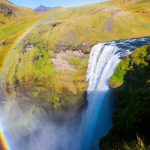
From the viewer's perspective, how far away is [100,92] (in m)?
39.1

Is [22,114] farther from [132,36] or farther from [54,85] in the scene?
[132,36]

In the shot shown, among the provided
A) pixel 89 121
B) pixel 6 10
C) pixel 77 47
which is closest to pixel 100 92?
pixel 89 121

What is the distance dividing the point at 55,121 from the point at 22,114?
556 cm

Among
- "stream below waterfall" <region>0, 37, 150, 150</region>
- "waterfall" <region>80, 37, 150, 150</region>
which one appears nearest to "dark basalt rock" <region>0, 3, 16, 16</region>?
"stream below waterfall" <region>0, 37, 150, 150</region>

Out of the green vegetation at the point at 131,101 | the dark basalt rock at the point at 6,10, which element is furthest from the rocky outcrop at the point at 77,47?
the dark basalt rock at the point at 6,10

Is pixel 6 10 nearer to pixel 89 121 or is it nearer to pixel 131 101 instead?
pixel 89 121

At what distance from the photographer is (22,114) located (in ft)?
159

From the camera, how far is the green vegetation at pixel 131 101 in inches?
766

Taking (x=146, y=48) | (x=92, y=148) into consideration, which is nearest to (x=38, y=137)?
(x=92, y=148)

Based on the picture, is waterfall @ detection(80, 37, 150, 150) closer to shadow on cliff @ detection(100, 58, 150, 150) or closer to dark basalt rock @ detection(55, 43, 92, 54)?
dark basalt rock @ detection(55, 43, 92, 54)

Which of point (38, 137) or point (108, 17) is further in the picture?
point (108, 17)

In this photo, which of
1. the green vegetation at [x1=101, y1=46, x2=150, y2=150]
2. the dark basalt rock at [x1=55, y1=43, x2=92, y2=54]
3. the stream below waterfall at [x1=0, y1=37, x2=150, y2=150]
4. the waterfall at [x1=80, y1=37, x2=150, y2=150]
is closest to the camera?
the green vegetation at [x1=101, y1=46, x2=150, y2=150]

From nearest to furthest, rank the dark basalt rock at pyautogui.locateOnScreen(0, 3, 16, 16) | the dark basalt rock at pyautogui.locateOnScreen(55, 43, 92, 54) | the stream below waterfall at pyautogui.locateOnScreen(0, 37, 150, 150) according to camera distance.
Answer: the stream below waterfall at pyautogui.locateOnScreen(0, 37, 150, 150) < the dark basalt rock at pyautogui.locateOnScreen(55, 43, 92, 54) < the dark basalt rock at pyautogui.locateOnScreen(0, 3, 16, 16)

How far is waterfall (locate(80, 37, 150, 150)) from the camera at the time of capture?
118ft
